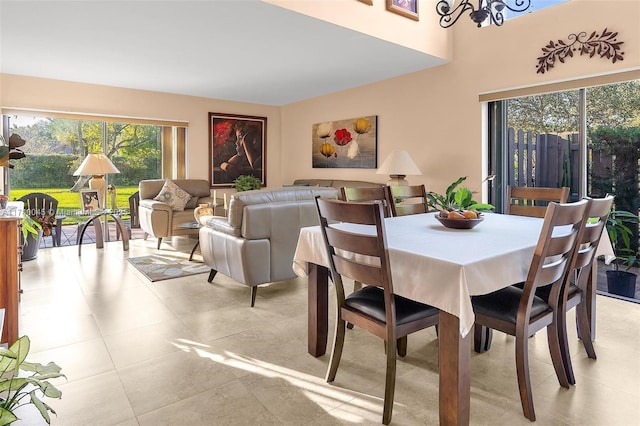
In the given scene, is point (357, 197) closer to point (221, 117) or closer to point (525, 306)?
point (525, 306)

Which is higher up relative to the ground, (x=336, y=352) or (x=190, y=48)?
(x=190, y=48)

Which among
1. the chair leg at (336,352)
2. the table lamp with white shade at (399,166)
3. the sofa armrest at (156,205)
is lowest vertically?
the chair leg at (336,352)

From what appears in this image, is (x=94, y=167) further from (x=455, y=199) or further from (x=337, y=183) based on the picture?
(x=455, y=199)

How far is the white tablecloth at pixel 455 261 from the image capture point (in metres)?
1.51

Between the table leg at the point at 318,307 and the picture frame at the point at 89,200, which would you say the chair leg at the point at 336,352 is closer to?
the table leg at the point at 318,307

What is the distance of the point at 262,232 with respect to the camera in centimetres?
321

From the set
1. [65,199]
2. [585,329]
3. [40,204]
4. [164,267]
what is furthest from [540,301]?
[65,199]

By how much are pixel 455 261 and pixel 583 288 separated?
121 centimetres

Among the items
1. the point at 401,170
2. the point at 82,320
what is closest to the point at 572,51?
the point at 401,170

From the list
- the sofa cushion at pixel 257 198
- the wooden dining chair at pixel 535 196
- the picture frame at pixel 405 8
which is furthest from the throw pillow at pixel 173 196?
the wooden dining chair at pixel 535 196

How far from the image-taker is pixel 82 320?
2.90 meters

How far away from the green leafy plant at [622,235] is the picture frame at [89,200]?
584 cm

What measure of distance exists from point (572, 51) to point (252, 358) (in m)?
3.89

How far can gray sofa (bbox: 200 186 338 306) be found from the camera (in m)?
3.16
